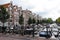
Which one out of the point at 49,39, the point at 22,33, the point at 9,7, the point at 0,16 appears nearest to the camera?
the point at 49,39

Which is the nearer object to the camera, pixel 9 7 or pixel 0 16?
pixel 0 16

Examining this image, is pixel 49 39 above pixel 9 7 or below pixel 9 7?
below

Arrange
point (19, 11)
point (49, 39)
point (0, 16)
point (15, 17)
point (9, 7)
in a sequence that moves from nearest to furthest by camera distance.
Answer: point (49, 39) → point (0, 16) → point (9, 7) → point (15, 17) → point (19, 11)

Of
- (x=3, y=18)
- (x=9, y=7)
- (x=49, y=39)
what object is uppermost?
(x=9, y=7)

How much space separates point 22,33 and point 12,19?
189 feet

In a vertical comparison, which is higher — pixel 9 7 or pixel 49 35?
pixel 9 7

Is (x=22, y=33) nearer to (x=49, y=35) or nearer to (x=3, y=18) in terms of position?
(x=49, y=35)

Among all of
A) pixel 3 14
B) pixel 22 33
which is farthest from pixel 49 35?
pixel 3 14

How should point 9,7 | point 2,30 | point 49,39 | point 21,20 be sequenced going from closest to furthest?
point 49,39, point 2,30, point 21,20, point 9,7

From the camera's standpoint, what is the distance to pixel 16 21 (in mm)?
82625

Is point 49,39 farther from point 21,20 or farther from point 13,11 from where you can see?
point 13,11

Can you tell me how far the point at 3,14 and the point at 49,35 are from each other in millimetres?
29946

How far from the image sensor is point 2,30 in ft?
80.7

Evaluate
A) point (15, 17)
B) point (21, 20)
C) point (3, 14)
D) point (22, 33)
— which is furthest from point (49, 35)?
point (15, 17)
